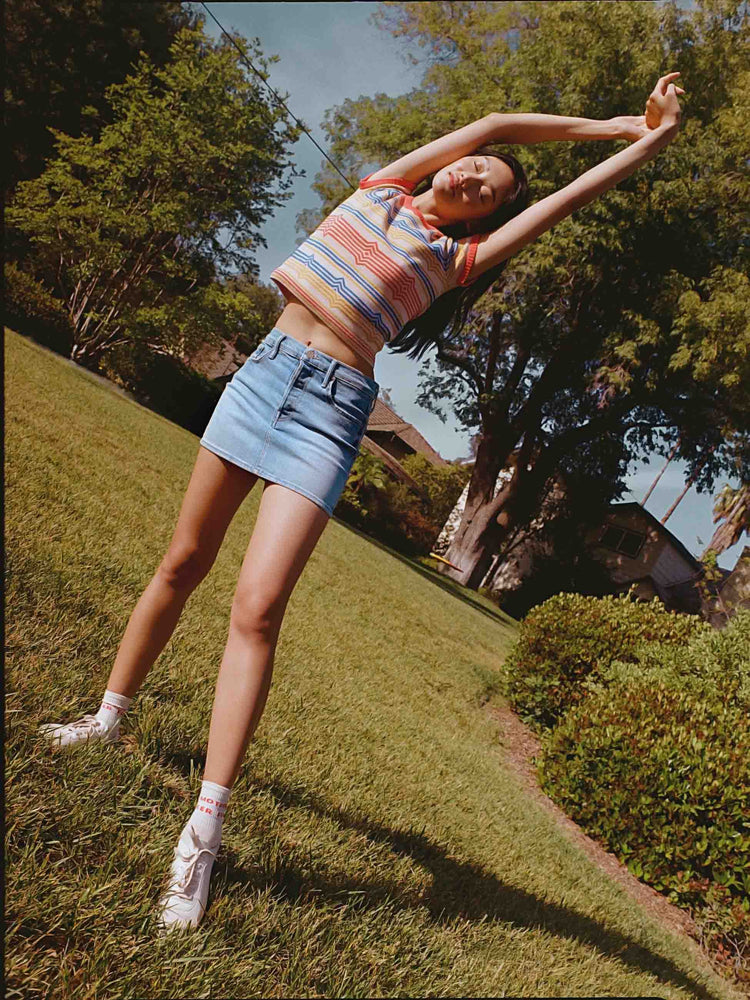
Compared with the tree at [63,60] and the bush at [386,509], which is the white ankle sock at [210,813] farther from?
the tree at [63,60]

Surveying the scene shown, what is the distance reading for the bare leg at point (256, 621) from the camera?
187 centimetres

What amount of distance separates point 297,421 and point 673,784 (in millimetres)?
4149

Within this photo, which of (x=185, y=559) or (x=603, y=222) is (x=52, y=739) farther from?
(x=603, y=222)

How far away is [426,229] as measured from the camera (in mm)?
2279

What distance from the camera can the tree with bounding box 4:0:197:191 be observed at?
2411cm

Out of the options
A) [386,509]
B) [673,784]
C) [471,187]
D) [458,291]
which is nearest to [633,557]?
[386,509]

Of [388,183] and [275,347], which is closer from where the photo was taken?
[275,347]

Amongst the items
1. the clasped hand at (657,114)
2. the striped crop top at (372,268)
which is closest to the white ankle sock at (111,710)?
the striped crop top at (372,268)

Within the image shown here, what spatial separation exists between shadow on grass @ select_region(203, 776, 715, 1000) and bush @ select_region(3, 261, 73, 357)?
18.6 meters

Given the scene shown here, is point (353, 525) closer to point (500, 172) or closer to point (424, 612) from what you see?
point (424, 612)

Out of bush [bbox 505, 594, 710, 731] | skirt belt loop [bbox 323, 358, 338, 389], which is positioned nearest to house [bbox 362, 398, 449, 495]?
bush [bbox 505, 594, 710, 731]

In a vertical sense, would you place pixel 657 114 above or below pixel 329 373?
above

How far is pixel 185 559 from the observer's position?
2207 millimetres

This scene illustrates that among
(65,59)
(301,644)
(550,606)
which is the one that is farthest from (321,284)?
(65,59)
